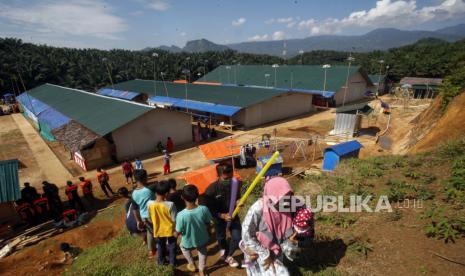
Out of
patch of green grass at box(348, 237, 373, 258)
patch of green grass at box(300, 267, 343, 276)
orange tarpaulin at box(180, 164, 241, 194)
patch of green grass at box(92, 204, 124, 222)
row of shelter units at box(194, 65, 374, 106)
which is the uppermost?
row of shelter units at box(194, 65, 374, 106)

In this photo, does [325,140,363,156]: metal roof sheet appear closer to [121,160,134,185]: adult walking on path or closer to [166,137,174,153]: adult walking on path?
[121,160,134,185]: adult walking on path

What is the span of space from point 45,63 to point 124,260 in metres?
60.2

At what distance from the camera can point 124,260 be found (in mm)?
5906

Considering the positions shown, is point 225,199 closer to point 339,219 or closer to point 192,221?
point 192,221

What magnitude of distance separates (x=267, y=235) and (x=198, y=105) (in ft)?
84.5

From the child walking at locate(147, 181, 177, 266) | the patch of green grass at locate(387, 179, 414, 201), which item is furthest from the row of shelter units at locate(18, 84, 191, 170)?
the patch of green grass at locate(387, 179, 414, 201)

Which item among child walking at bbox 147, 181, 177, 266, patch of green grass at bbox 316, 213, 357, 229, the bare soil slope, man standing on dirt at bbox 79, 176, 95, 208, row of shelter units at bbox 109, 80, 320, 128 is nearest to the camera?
child walking at bbox 147, 181, 177, 266

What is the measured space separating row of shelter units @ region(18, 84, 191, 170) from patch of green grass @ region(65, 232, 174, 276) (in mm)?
10897

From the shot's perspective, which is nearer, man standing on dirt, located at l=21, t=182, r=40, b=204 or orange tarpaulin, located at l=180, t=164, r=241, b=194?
orange tarpaulin, located at l=180, t=164, r=241, b=194

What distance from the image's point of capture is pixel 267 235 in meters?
3.64

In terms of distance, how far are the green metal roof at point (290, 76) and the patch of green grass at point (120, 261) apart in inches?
1330

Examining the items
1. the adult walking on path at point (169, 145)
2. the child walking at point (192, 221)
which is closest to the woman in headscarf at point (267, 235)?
the child walking at point (192, 221)

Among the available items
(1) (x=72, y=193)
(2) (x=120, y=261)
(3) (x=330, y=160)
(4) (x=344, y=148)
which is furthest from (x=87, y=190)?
(4) (x=344, y=148)

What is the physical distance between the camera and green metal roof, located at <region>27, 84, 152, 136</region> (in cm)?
1778
